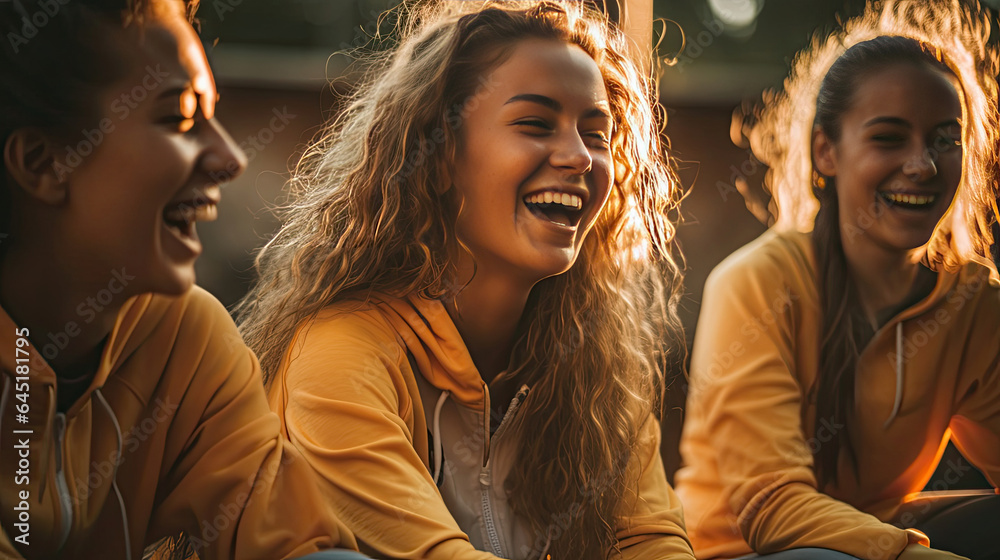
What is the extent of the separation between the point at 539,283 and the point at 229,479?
584 millimetres

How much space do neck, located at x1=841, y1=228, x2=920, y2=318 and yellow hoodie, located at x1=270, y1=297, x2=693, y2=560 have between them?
0.46m

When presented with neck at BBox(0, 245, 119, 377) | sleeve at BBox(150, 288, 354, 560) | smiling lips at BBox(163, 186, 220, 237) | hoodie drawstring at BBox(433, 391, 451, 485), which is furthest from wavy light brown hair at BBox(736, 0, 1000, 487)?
neck at BBox(0, 245, 119, 377)

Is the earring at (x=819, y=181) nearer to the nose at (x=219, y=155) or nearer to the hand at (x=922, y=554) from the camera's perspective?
the hand at (x=922, y=554)

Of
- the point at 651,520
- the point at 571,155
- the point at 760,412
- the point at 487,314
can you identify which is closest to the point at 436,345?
the point at 487,314

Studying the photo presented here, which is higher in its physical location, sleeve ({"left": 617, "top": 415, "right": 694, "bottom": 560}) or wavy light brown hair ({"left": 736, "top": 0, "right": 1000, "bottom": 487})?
wavy light brown hair ({"left": 736, "top": 0, "right": 1000, "bottom": 487})

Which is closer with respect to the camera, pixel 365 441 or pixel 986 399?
pixel 365 441

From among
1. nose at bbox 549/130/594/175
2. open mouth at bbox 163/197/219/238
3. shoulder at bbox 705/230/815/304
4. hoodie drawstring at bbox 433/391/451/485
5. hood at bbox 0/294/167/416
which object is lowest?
hoodie drawstring at bbox 433/391/451/485

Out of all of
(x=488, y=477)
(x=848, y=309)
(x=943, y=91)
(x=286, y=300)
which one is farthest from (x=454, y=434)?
(x=943, y=91)

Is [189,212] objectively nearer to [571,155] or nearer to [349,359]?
[349,359]

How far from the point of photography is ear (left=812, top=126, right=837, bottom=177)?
1.57 m

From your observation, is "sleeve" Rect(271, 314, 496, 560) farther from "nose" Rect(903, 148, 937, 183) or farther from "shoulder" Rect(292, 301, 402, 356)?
"nose" Rect(903, 148, 937, 183)

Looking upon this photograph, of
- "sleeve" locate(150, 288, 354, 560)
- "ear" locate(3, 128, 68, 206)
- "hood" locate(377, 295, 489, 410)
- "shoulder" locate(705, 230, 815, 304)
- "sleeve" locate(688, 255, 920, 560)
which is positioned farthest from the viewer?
"shoulder" locate(705, 230, 815, 304)

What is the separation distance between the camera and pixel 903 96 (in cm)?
152

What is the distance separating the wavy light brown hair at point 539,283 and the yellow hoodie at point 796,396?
109mm
